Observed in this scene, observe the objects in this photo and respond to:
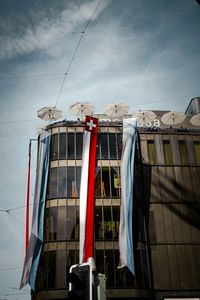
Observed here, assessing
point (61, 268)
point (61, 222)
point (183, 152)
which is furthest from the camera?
point (183, 152)

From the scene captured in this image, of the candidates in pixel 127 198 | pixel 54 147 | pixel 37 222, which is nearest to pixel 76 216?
pixel 37 222

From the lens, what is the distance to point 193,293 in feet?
83.4

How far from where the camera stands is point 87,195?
2178cm

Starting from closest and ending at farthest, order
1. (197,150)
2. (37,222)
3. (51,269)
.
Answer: (37,222) < (51,269) < (197,150)

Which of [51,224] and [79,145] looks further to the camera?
[79,145]

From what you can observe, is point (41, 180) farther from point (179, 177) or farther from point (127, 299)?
point (179, 177)

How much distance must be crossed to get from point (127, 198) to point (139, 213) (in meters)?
3.84

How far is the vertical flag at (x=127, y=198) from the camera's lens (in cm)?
2221

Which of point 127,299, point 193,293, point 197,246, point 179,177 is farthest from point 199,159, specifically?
point 127,299

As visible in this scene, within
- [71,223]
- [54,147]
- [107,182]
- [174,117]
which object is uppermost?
[174,117]

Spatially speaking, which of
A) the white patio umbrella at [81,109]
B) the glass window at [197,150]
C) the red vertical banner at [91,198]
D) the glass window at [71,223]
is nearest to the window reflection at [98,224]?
the glass window at [71,223]

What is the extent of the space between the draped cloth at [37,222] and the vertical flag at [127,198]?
21.1 ft

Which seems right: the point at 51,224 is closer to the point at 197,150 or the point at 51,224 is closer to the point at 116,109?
the point at 116,109

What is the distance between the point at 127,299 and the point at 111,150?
44.4ft
